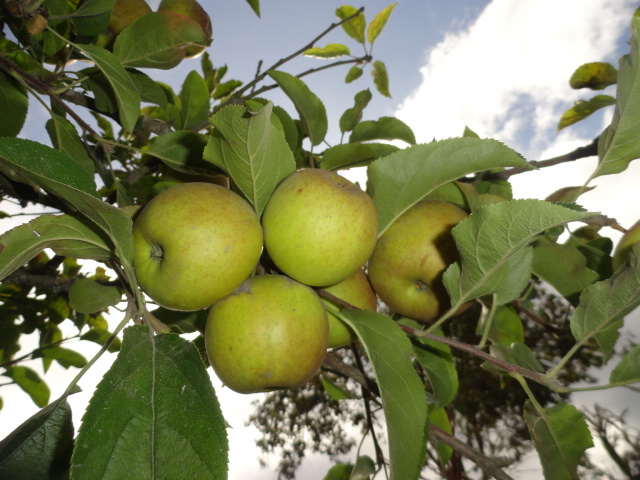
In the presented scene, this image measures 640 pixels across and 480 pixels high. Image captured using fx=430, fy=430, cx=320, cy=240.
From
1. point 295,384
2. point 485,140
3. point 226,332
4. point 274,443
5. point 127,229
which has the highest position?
point 485,140

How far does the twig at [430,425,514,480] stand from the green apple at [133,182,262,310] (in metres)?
0.88

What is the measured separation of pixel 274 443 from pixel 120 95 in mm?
9207

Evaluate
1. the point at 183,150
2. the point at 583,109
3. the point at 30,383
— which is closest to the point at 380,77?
the point at 583,109

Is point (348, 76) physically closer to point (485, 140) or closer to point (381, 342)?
point (485, 140)

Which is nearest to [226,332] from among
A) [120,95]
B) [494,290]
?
[494,290]

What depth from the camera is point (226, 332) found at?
91 centimetres

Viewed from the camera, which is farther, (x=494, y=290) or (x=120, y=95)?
(x=120, y=95)

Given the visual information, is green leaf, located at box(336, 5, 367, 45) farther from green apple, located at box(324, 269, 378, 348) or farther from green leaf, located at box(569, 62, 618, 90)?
green apple, located at box(324, 269, 378, 348)

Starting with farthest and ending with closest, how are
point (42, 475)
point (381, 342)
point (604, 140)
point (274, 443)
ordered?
point (274, 443), point (604, 140), point (381, 342), point (42, 475)

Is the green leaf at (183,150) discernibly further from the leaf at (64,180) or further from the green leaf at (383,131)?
the green leaf at (383,131)

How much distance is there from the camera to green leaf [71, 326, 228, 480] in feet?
2.15

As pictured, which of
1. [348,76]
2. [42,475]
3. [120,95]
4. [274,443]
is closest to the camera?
[42,475]

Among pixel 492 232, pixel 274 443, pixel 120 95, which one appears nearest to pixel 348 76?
pixel 120 95

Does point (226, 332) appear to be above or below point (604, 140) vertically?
below
